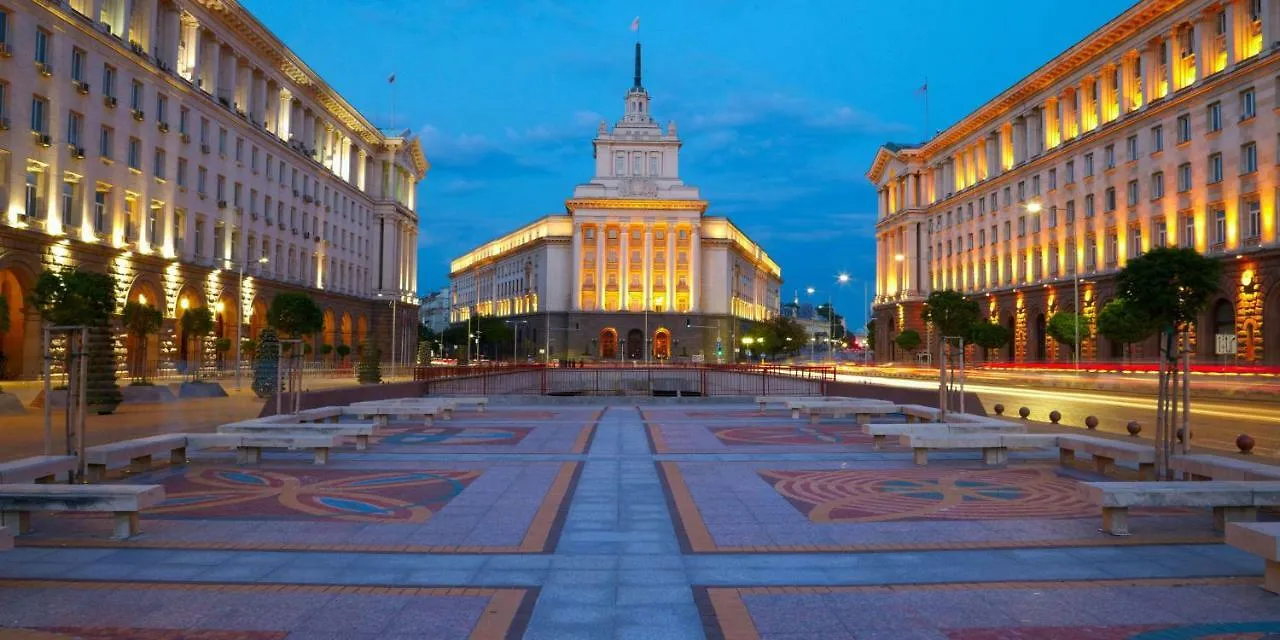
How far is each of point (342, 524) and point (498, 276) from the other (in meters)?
145

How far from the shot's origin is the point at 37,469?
1050 cm

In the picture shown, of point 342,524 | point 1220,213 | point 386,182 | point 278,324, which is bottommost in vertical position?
point 342,524

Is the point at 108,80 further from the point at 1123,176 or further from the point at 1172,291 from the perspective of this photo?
the point at 1123,176

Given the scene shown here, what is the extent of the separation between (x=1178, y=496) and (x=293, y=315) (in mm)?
37912

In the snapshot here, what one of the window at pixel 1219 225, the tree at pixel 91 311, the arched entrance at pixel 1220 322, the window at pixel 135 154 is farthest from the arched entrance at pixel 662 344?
the tree at pixel 91 311

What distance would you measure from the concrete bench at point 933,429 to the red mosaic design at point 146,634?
11382mm

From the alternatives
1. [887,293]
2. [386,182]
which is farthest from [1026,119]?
[386,182]

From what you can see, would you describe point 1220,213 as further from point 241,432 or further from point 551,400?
point 241,432

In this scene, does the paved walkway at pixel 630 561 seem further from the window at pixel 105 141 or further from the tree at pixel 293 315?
the window at pixel 105 141

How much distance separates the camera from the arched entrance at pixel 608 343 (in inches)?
4576

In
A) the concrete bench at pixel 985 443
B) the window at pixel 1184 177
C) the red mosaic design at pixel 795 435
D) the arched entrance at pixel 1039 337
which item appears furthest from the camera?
the arched entrance at pixel 1039 337

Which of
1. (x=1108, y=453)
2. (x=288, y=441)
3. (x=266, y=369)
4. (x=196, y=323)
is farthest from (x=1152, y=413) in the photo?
(x=196, y=323)

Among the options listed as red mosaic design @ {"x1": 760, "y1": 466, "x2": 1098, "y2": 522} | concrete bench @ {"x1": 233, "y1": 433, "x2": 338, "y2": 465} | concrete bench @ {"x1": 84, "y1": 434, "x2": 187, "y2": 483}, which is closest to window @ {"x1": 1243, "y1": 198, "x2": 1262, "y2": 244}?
red mosaic design @ {"x1": 760, "y1": 466, "x2": 1098, "y2": 522}

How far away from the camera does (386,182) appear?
92.5m
